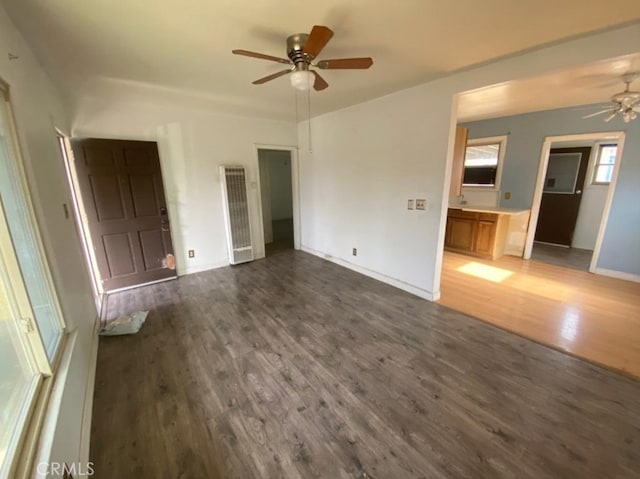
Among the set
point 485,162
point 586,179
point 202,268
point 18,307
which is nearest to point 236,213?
point 202,268

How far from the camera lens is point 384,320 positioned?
2822 millimetres

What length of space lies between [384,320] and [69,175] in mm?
4098

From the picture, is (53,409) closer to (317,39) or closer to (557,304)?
(317,39)

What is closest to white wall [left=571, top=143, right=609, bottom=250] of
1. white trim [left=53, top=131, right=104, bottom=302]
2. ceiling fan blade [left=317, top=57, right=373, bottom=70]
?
ceiling fan blade [left=317, top=57, right=373, bottom=70]

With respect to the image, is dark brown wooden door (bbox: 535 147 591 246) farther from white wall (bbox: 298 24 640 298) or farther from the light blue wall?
white wall (bbox: 298 24 640 298)

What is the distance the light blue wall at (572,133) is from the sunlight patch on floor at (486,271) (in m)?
1.38

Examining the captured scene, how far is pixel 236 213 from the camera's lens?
14.5ft

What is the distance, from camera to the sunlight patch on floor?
391cm

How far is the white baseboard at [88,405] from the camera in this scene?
1453 millimetres

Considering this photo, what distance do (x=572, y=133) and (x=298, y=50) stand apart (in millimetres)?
4637

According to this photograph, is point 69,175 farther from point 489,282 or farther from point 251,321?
point 489,282

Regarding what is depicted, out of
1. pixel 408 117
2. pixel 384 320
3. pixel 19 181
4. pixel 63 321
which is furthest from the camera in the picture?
pixel 408 117

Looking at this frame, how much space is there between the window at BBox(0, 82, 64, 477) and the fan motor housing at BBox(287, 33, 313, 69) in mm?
1710

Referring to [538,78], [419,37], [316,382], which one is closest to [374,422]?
[316,382]
